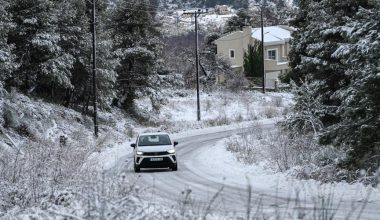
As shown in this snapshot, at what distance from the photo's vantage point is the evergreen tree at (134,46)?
162 feet

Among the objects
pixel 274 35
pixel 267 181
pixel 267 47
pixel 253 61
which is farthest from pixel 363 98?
pixel 274 35

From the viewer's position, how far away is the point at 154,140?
79.0 feet

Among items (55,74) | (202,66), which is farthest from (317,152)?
(202,66)

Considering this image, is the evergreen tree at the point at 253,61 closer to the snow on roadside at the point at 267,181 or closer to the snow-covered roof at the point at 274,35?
the snow-covered roof at the point at 274,35

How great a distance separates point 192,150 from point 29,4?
1367 cm

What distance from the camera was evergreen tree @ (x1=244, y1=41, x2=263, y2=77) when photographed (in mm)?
75875

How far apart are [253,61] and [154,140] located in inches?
2114

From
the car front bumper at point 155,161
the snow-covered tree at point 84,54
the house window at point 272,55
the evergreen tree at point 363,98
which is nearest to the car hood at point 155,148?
the car front bumper at point 155,161

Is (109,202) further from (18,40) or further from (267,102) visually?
(267,102)

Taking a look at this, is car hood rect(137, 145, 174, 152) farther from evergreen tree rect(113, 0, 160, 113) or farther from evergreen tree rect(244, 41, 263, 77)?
evergreen tree rect(244, 41, 263, 77)

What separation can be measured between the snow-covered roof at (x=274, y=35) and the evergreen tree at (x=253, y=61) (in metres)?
1.73

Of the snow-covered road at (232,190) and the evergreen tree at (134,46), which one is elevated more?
the evergreen tree at (134,46)

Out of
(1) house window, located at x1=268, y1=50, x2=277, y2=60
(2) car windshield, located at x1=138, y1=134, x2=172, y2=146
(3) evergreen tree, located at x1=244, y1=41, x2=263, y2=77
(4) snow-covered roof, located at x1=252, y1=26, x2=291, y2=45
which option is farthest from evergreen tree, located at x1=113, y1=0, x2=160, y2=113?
(1) house window, located at x1=268, y1=50, x2=277, y2=60

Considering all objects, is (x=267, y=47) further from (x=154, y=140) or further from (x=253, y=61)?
(x=154, y=140)
